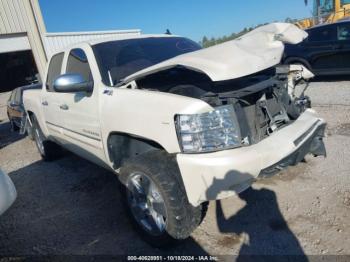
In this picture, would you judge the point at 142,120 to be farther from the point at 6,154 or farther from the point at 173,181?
the point at 6,154

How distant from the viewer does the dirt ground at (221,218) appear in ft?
8.73

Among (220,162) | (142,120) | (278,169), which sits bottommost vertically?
(278,169)

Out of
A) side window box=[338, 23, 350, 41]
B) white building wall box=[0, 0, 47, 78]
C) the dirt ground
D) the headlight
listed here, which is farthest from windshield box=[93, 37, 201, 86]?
white building wall box=[0, 0, 47, 78]

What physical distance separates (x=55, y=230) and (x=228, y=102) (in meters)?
2.35

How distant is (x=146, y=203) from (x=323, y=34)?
837cm

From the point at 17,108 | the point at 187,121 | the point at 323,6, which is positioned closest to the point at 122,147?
the point at 187,121

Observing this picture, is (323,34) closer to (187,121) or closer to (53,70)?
(53,70)

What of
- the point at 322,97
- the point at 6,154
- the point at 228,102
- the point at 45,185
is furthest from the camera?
the point at 322,97

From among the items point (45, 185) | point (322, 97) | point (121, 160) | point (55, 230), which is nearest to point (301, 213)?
point (121, 160)

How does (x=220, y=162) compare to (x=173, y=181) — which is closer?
(x=220, y=162)

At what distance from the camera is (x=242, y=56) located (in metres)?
2.44

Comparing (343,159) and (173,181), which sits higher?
(173,181)

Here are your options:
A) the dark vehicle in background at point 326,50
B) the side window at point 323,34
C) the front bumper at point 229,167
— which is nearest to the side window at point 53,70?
the front bumper at point 229,167

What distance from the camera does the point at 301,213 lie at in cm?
298
